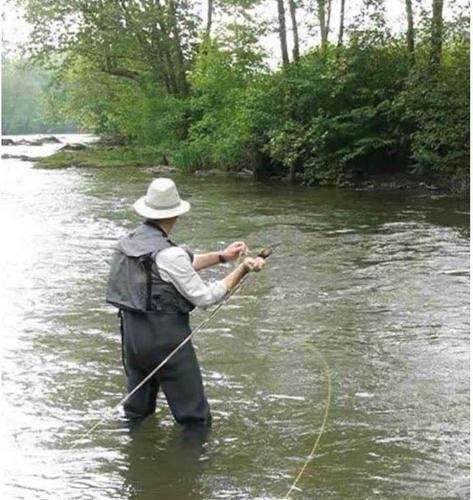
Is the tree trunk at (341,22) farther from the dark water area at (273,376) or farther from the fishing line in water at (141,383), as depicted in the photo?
the fishing line in water at (141,383)

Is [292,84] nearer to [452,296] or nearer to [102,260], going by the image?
[102,260]

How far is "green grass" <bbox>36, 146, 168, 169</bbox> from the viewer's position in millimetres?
37344

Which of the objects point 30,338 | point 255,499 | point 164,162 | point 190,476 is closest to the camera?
point 255,499

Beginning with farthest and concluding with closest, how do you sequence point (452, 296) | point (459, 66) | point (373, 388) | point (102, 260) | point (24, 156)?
point (24, 156), point (459, 66), point (102, 260), point (452, 296), point (373, 388)

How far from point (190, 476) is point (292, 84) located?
876 inches

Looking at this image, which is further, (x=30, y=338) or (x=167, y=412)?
(x=30, y=338)

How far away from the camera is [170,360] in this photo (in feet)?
17.4

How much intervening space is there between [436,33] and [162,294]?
2024cm

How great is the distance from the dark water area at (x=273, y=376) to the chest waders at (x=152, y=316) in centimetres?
47

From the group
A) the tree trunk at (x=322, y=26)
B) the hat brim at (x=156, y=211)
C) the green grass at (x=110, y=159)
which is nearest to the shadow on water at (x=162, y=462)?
the hat brim at (x=156, y=211)

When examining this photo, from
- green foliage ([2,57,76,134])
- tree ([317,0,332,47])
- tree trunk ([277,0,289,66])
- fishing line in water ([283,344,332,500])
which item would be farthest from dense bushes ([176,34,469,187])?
green foliage ([2,57,76,134])

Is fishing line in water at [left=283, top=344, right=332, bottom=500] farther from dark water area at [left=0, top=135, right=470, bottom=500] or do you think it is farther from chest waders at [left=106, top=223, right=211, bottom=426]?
chest waders at [left=106, top=223, right=211, bottom=426]

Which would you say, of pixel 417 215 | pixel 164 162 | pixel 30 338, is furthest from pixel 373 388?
pixel 164 162

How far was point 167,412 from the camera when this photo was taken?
624cm
